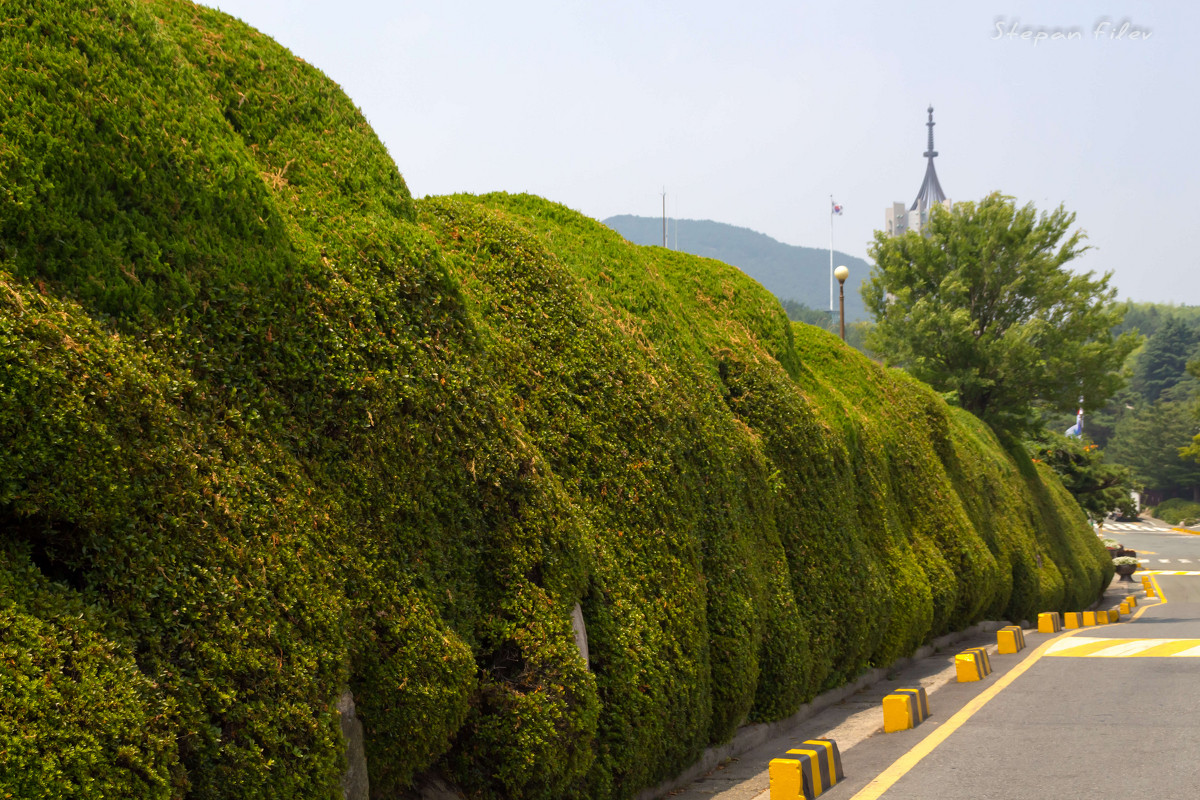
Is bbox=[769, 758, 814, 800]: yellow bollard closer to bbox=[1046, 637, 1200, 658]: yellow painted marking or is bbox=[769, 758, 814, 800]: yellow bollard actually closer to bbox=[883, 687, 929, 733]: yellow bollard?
bbox=[883, 687, 929, 733]: yellow bollard

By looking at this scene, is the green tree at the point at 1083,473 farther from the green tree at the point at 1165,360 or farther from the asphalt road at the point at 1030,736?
the green tree at the point at 1165,360

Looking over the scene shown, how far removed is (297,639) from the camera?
12.6 ft

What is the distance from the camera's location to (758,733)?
8039 mm

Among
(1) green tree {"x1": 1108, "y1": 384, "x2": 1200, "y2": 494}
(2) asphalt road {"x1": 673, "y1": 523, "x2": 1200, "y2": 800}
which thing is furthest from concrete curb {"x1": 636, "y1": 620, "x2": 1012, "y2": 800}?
(1) green tree {"x1": 1108, "y1": 384, "x2": 1200, "y2": 494}

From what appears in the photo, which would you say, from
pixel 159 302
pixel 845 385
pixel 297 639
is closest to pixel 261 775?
pixel 297 639

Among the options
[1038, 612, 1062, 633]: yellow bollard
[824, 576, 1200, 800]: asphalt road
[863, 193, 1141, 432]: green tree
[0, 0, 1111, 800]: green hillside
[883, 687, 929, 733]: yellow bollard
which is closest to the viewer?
[0, 0, 1111, 800]: green hillside

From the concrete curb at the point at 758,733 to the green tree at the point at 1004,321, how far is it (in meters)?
15.7

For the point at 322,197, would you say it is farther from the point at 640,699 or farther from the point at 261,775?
the point at 640,699

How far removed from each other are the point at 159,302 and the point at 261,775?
72.0 inches

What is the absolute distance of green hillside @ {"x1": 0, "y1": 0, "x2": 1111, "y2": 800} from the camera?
3.25 m

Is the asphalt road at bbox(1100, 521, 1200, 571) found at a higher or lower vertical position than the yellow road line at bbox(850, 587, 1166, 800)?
lower

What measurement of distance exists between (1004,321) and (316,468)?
89.4 ft

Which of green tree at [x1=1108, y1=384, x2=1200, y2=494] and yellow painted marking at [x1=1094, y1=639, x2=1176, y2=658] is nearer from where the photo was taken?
yellow painted marking at [x1=1094, y1=639, x2=1176, y2=658]

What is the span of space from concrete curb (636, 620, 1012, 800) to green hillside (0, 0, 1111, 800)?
15 cm
